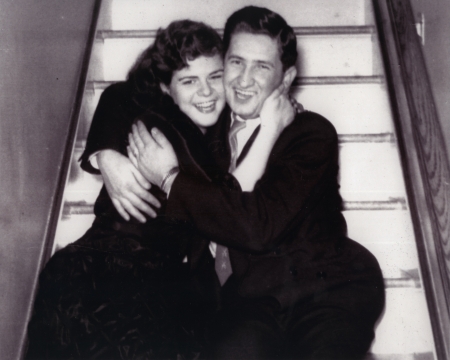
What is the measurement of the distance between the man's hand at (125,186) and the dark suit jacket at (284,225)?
129 millimetres

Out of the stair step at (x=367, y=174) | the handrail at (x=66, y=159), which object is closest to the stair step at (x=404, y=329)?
the stair step at (x=367, y=174)

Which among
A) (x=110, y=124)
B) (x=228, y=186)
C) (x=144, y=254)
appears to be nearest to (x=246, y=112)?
(x=228, y=186)

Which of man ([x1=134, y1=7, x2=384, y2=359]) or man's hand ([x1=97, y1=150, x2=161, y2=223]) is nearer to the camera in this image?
man ([x1=134, y1=7, x2=384, y2=359])

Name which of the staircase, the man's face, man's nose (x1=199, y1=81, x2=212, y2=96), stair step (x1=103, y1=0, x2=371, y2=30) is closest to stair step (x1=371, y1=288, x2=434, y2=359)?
the staircase

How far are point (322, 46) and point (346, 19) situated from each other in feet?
0.61

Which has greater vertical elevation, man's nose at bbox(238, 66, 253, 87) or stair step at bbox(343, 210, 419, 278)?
man's nose at bbox(238, 66, 253, 87)

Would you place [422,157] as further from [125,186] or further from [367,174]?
[125,186]

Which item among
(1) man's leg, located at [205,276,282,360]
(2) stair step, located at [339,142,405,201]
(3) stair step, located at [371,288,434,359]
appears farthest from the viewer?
(2) stair step, located at [339,142,405,201]

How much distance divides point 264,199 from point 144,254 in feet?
1.42

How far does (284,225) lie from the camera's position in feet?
5.54

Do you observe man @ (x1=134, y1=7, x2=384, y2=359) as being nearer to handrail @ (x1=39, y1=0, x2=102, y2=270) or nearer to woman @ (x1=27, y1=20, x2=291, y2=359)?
woman @ (x1=27, y1=20, x2=291, y2=359)

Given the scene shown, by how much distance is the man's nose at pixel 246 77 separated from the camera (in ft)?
5.81

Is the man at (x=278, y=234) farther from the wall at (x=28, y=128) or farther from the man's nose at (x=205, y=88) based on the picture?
the wall at (x=28, y=128)

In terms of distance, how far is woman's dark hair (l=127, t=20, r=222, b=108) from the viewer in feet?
5.95
